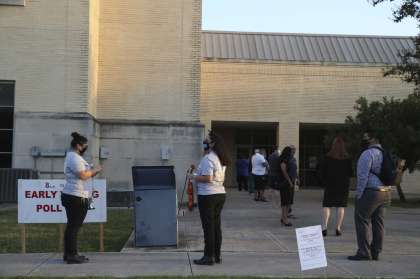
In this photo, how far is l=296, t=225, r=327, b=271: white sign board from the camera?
7.28 meters

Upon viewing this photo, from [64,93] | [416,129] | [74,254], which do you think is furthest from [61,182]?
[416,129]

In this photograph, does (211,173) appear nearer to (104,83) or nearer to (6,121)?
(6,121)

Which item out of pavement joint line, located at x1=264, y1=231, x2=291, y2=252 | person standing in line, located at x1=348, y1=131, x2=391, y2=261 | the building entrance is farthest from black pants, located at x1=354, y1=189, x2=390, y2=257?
the building entrance

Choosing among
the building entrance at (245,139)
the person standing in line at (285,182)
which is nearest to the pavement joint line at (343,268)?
the person standing in line at (285,182)

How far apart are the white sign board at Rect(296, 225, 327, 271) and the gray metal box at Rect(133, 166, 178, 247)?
11.2 ft

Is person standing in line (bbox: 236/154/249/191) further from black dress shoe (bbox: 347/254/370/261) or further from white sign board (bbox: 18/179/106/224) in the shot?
black dress shoe (bbox: 347/254/370/261)

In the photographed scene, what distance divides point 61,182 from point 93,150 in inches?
365

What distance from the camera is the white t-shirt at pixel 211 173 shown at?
8.68 meters

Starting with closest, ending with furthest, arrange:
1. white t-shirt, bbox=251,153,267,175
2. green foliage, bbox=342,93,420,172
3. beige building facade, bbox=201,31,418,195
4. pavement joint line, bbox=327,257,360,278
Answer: pavement joint line, bbox=327,257,360,278
white t-shirt, bbox=251,153,267,175
green foliage, bbox=342,93,420,172
beige building facade, bbox=201,31,418,195

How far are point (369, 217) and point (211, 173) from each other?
8.30ft

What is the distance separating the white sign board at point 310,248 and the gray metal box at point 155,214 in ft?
11.2

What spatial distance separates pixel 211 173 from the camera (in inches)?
340

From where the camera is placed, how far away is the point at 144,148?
→ 20.6m

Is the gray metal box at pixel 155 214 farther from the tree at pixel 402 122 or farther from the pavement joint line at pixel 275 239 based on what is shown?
the tree at pixel 402 122
